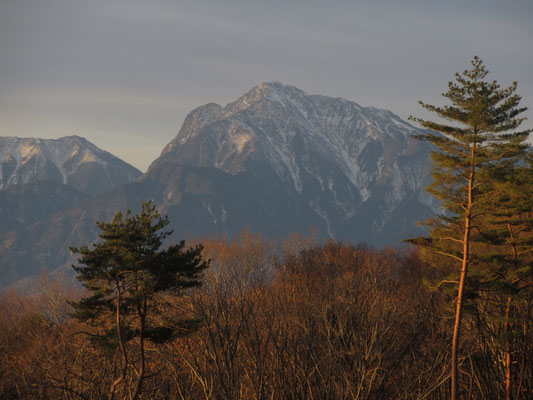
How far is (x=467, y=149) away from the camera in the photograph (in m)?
29.7

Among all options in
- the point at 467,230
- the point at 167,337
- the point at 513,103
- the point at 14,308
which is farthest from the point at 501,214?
the point at 14,308

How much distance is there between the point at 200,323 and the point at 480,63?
22.9m

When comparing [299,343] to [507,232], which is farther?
[507,232]

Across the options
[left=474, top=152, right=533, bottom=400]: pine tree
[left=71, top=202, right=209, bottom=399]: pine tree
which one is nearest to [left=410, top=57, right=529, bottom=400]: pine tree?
[left=474, top=152, right=533, bottom=400]: pine tree

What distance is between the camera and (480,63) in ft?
101

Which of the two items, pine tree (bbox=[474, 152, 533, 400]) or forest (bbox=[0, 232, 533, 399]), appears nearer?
forest (bbox=[0, 232, 533, 399])

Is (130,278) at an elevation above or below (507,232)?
below

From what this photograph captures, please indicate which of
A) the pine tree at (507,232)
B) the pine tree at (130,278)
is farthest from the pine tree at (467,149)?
the pine tree at (130,278)

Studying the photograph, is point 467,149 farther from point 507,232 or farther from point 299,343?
point 299,343

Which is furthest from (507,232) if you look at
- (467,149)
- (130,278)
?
(130,278)

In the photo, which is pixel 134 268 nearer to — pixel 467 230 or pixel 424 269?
pixel 467 230

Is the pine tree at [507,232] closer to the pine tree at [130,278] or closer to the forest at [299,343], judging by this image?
Result: the forest at [299,343]

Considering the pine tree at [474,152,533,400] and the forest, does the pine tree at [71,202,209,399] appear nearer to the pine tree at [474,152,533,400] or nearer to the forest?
the forest

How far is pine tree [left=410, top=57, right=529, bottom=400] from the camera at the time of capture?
28.0 metres
